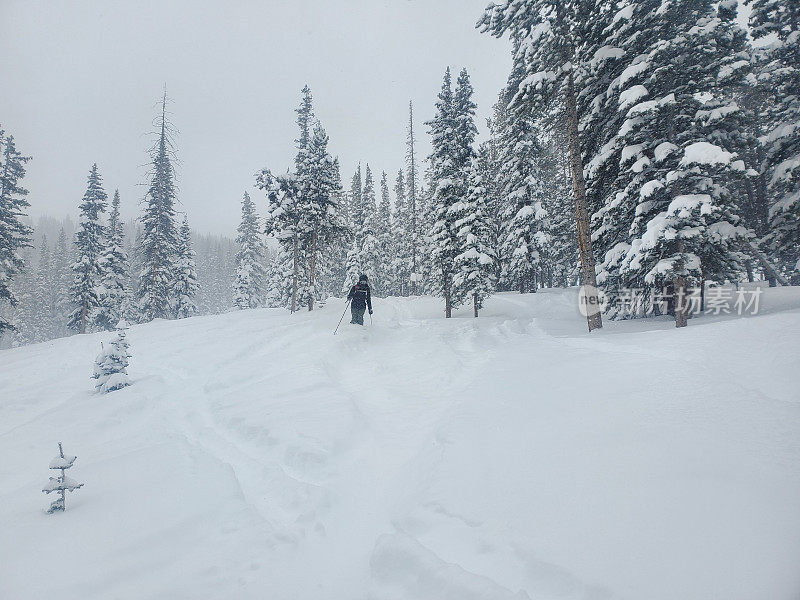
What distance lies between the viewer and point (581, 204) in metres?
12.6

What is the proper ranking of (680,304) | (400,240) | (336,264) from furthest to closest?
(336,264) → (400,240) → (680,304)

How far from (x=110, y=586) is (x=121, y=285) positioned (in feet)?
139

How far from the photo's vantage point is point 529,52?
1255cm

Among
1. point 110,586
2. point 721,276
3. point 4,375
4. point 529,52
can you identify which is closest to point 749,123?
point 721,276

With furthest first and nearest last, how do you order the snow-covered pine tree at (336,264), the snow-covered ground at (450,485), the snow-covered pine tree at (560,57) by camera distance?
the snow-covered pine tree at (336,264) < the snow-covered pine tree at (560,57) < the snow-covered ground at (450,485)

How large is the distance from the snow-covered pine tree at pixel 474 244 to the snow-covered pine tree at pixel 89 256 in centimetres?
→ 3425

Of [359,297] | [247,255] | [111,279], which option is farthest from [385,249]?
[359,297]

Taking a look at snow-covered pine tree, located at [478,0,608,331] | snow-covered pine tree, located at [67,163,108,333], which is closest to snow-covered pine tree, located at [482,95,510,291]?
snow-covered pine tree, located at [478,0,608,331]

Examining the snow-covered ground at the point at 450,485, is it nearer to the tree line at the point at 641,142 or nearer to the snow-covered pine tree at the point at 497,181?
the tree line at the point at 641,142

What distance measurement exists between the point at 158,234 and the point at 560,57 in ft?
115

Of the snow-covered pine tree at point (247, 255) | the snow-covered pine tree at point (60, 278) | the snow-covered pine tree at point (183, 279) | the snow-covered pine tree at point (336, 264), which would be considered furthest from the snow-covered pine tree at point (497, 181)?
the snow-covered pine tree at point (60, 278)

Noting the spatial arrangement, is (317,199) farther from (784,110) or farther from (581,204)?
(784,110)

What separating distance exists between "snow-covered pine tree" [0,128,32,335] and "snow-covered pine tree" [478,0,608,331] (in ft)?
114

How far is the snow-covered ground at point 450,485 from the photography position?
3.09 m
